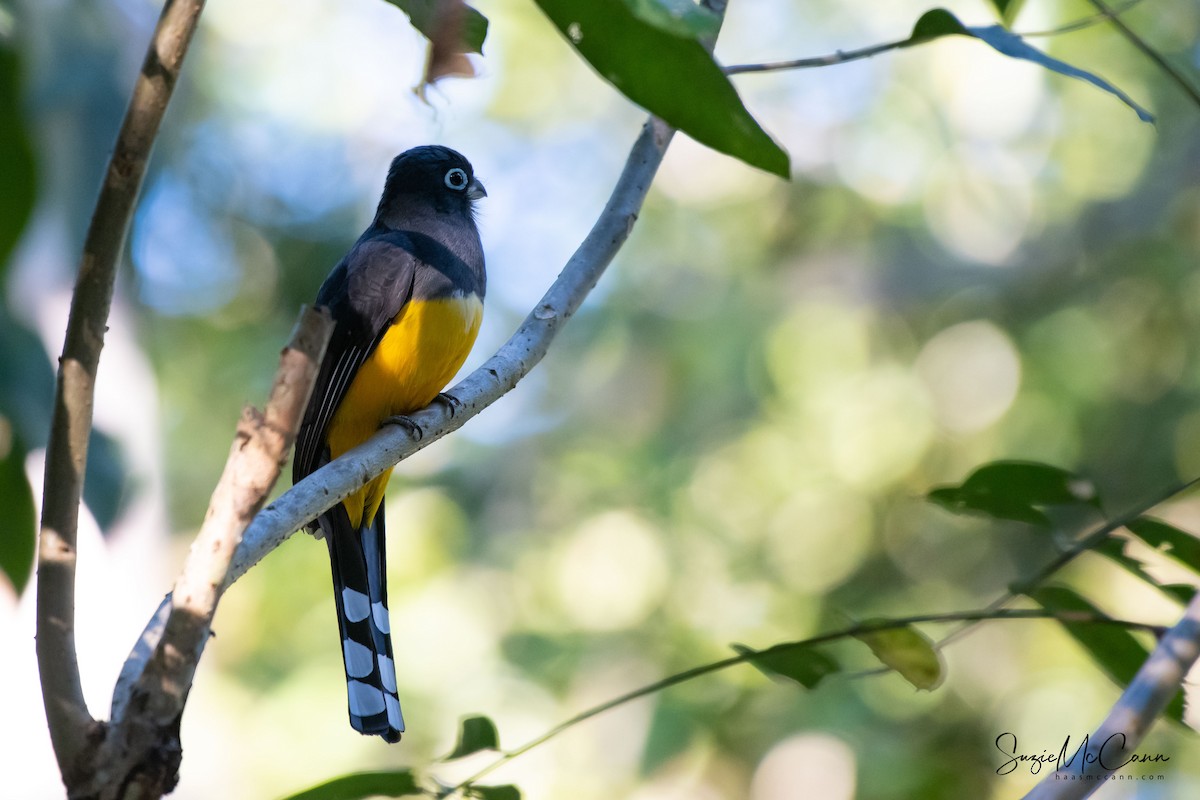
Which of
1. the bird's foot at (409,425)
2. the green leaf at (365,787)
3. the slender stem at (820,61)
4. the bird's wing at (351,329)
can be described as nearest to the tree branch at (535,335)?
the bird's foot at (409,425)

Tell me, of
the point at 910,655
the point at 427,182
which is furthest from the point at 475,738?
the point at 427,182

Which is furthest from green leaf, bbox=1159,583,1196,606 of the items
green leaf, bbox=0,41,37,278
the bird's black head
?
the bird's black head

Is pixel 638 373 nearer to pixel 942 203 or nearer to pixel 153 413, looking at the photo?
pixel 942 203

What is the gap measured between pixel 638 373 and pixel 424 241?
5.90 metres

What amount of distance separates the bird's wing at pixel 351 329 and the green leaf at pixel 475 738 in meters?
1.58

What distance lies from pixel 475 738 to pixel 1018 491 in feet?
3.37

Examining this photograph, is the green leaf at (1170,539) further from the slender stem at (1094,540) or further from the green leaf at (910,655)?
Answer: the green leaf at (910,655)

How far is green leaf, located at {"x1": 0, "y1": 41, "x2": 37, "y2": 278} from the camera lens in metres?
1.23

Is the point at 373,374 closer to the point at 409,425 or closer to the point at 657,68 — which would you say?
the point at 409,425

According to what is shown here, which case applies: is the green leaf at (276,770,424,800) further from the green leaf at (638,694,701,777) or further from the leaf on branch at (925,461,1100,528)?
the green leaf at (638,694,701,777)

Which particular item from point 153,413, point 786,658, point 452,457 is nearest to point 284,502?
point 786,658

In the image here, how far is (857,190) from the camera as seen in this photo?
9211 millimetres

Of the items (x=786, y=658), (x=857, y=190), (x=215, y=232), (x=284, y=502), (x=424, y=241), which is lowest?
(x=786, y=658)

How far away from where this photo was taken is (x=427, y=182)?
161 inches
